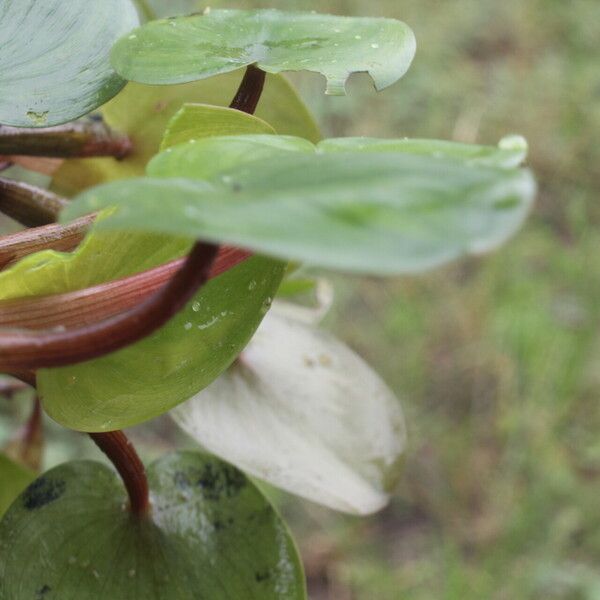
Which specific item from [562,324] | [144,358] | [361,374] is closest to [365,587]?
[562,324]

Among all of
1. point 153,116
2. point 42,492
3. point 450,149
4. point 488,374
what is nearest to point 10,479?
point 42,492

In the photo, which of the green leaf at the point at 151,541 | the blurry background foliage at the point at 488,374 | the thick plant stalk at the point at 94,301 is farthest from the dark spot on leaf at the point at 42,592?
the blurry background foliage at the point at 488,374

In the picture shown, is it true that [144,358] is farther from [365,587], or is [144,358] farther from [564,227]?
[564,227]

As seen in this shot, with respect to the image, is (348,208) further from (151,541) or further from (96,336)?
(151,541)

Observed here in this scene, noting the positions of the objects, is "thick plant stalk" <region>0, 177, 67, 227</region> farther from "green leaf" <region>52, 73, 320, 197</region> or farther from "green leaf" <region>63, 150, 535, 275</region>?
"green leaf" <region>63, 150, 535, 275</region>

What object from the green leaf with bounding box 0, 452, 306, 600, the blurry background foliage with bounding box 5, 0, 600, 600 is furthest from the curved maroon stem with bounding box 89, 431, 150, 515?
the blurry background foliage with bounding box 5, 0, 600, 600

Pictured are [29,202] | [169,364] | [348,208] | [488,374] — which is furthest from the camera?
[488,374]
